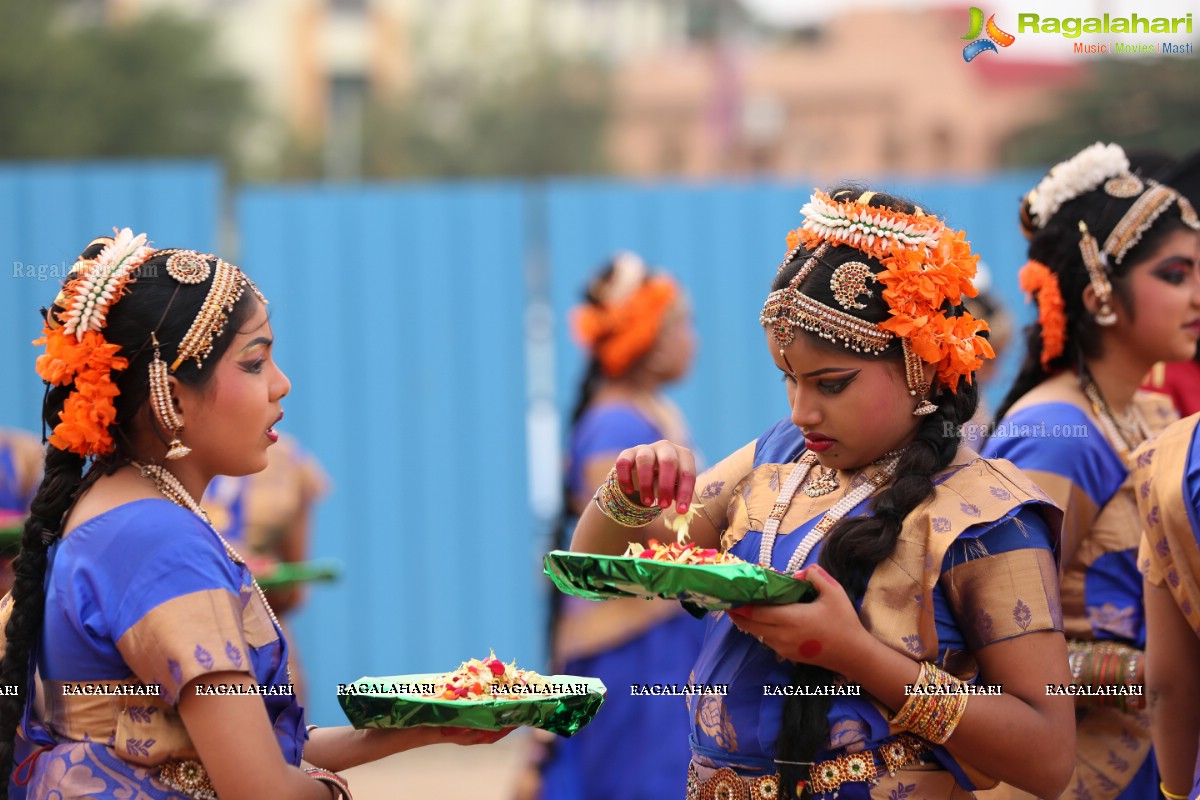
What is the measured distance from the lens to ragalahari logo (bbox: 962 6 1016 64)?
4844mm

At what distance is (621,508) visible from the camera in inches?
119

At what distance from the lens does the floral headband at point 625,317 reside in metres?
6.82

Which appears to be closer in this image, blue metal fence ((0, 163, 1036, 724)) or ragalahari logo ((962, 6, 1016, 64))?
ragalahari logo ((962, 6, 1016, 64))

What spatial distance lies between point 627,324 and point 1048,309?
10.2ft

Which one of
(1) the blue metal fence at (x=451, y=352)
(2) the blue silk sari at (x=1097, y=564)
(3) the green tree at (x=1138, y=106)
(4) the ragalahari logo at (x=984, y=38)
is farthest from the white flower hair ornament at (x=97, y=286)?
(3) the green tree at (x=1138, y=106)

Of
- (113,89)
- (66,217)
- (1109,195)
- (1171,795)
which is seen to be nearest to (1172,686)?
(1171,795)


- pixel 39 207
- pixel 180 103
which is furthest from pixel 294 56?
pixel 39 207

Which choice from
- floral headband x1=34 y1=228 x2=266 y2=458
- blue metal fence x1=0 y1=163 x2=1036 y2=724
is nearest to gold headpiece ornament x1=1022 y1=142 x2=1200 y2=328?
floral headband x1=34 y1=228 x2=266 y2=458

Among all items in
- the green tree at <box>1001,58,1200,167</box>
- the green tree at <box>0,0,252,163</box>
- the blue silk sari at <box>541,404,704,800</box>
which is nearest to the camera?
the blue silk sari at <box>541,404,704,800</box>

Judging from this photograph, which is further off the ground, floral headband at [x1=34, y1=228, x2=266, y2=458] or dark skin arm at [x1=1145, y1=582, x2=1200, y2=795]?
floral headband at [x1=34, y1=228, x2=266, y2=458]

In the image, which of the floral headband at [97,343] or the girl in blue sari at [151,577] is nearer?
the girl in blue sari at [151,577]

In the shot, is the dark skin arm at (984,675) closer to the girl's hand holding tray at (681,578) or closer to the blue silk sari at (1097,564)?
the girl's hand holding tray at (681,578)

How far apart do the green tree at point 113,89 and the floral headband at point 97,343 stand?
22908 millimetres

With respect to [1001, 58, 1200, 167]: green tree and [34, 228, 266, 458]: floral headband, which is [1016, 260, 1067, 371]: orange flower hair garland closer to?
[34, 228, 266, 458]: floral headband
